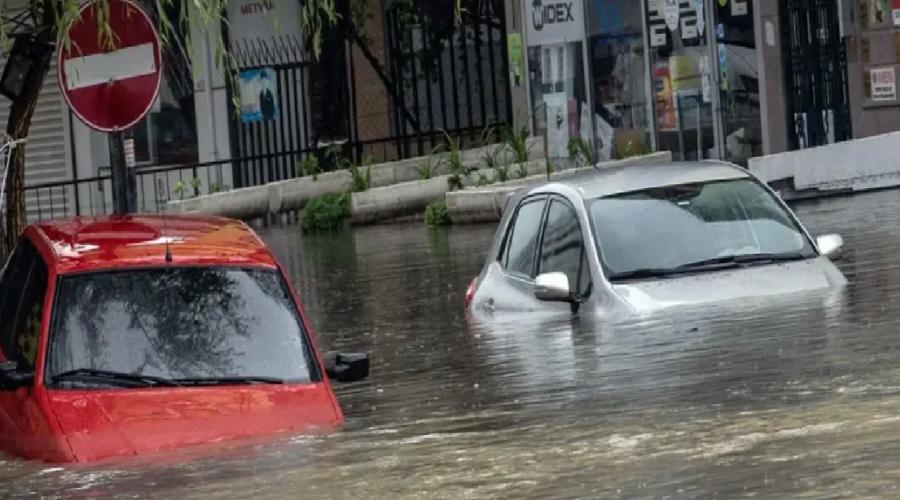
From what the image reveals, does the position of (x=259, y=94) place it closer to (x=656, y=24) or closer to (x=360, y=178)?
(x=360, y=178)

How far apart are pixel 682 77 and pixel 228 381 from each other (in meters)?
21.3

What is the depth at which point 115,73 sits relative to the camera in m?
→ 13.4

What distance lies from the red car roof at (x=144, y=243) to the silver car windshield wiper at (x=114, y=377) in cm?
66

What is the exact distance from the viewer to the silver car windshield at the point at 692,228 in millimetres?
13062

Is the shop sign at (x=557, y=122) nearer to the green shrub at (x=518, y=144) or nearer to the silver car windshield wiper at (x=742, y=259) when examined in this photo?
the green shrub at (x=518, y=144)

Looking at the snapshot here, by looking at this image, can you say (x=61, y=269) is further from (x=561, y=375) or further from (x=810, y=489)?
(x=810, y=489)

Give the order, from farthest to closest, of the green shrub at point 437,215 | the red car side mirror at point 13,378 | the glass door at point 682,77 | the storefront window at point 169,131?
the storefront window at point 169,131 < the glass door at point 682,77 < the green shrub at point 437,215 < the red car side mirror at point 13,378

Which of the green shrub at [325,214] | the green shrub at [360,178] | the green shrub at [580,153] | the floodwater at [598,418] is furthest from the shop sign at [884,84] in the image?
the floodwater at [598,418]

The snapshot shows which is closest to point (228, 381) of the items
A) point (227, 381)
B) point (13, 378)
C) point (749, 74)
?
point (227, 381)

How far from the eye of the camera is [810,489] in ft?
25.0

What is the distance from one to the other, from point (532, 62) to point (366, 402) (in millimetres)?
21719

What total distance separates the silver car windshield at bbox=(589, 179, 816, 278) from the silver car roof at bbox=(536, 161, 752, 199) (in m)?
0.05

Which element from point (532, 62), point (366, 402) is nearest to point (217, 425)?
point (366, 402)

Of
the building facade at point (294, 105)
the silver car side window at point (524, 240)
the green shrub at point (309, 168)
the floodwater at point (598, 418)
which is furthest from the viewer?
the building facade at point (294, 105)
